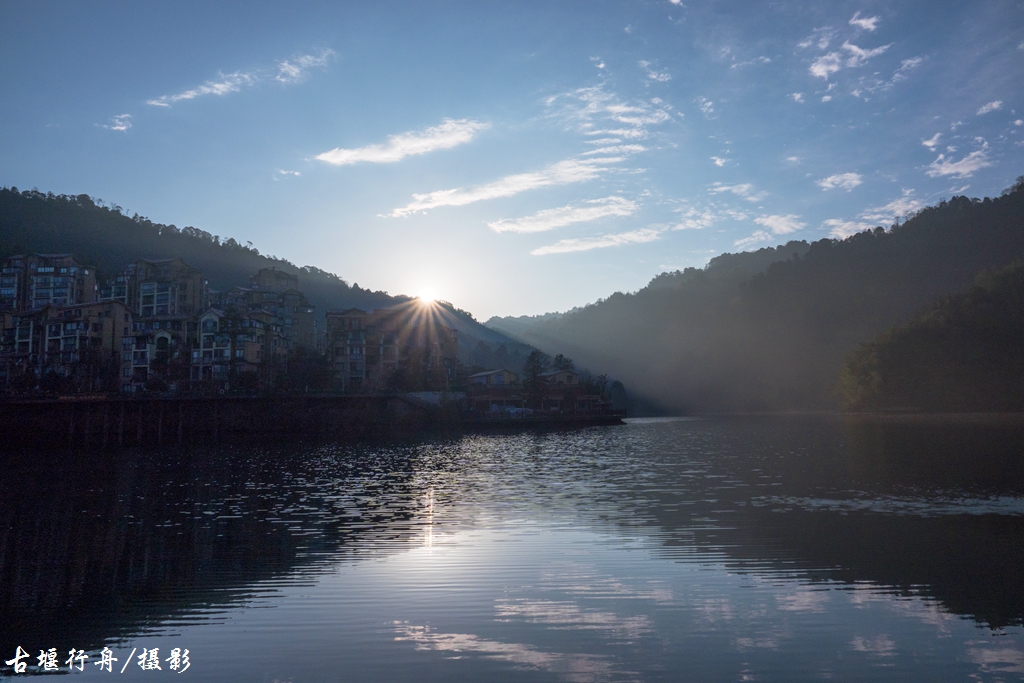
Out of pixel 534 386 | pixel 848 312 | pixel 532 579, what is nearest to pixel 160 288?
pixel 534 386

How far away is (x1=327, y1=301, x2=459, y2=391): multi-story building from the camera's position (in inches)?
4505

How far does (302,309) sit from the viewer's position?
15000 centimetres

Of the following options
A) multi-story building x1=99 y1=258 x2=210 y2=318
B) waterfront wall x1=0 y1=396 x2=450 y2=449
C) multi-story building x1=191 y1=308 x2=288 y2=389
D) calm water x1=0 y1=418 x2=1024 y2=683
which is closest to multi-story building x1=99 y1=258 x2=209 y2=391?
multi-story building x1=99 y1=258 x2=210 y2=318

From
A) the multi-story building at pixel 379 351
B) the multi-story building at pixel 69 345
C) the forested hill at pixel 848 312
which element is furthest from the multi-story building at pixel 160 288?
the forested hill at pixel 848 312

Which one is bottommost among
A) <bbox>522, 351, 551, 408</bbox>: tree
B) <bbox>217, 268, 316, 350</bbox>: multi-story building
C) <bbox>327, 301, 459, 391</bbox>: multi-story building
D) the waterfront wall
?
the waterfront wall

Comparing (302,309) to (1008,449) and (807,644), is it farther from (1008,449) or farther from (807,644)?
(807,644)

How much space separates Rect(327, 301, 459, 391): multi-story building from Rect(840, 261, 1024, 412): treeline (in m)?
75.3

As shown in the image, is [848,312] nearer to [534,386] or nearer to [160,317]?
[534,386]

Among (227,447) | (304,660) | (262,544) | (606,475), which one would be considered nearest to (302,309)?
(227,447)

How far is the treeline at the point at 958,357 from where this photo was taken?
108m

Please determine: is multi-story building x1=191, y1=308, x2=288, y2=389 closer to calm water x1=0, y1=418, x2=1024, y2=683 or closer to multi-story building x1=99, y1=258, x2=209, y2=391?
multi-story building x1=99, y1=258, x2=209, y2=391

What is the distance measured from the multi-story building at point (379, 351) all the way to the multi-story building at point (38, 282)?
55453mm

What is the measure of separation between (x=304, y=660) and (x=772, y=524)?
52.2 ft

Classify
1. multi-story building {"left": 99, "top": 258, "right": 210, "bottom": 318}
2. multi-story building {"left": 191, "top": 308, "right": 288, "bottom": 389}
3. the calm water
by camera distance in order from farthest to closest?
1. multi-story building {"left": 99, "top": 258, "right": 210, "bottom": 318}
2. multi-story building {"left": 191, "top": 308, "right": 288, "bottom": 389}
3. the calm water
